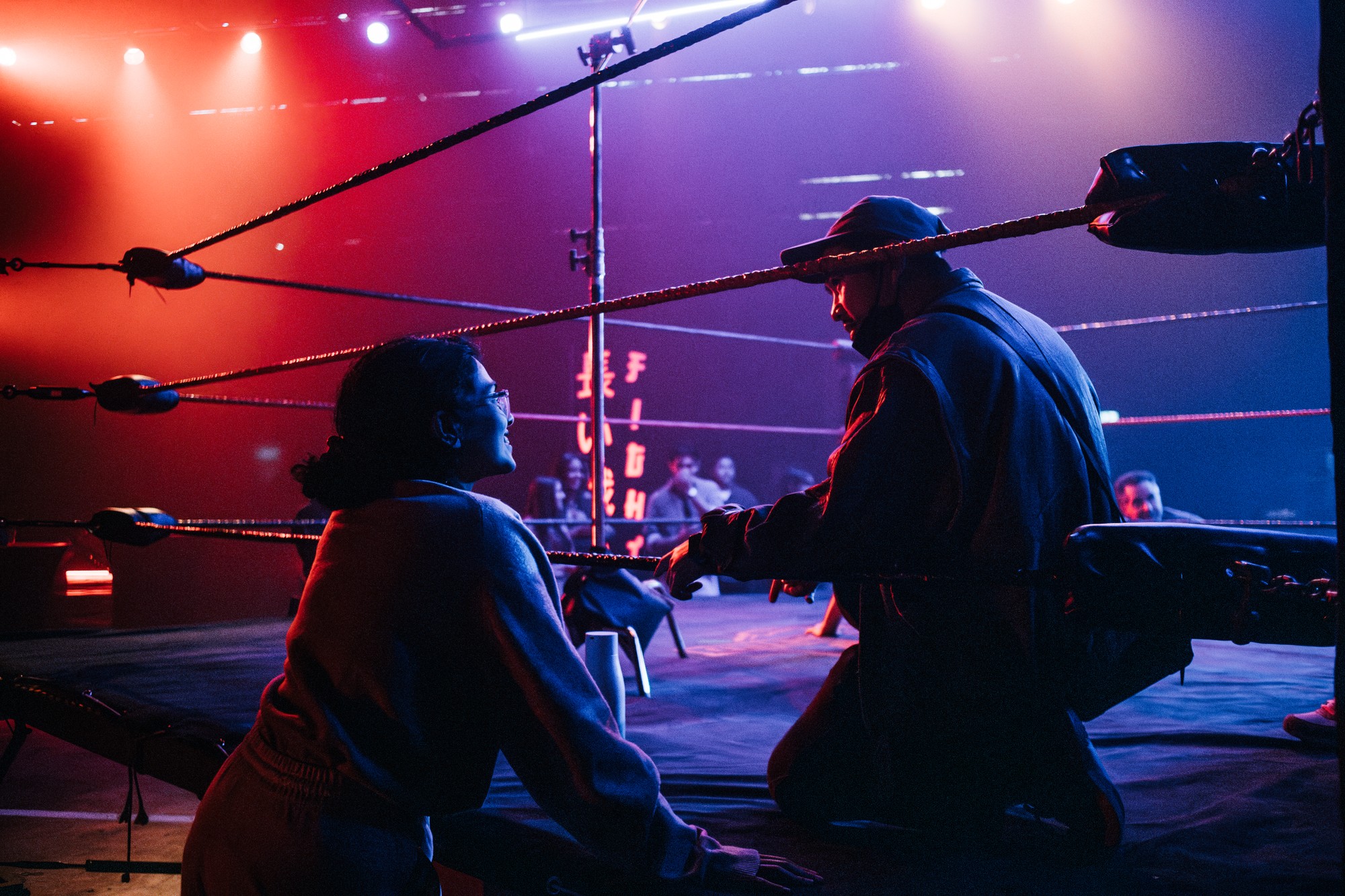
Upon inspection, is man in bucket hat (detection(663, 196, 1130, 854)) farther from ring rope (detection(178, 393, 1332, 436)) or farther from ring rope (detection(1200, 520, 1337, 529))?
ring rope (detection(178, 393, 1332, 436))

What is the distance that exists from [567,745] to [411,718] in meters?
0.17

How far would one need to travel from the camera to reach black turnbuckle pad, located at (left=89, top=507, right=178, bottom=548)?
86.2 inches

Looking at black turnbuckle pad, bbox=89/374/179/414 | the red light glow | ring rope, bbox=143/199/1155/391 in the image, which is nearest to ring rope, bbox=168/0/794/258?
ring rope, bbox=143/199/1155/391

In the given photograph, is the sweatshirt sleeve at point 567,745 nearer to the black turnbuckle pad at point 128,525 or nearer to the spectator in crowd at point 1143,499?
the black turnbuckle pad at point 128,525

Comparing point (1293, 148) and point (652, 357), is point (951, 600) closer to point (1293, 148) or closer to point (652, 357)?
point (1293, 148)

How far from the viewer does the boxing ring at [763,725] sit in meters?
0.95

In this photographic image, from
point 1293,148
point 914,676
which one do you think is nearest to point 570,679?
point 914,676

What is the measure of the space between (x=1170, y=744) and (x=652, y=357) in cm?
679

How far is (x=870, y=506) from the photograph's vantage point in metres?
1.13

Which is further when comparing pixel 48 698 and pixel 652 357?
pixel 652 357

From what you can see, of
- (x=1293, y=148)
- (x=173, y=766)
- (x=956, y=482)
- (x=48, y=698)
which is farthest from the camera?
(x=48, y=698)

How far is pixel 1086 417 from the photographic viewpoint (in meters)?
1.25

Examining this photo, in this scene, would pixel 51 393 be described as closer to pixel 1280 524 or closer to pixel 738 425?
pixel 1280 524

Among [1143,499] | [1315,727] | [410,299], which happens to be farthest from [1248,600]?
[1143,499]
